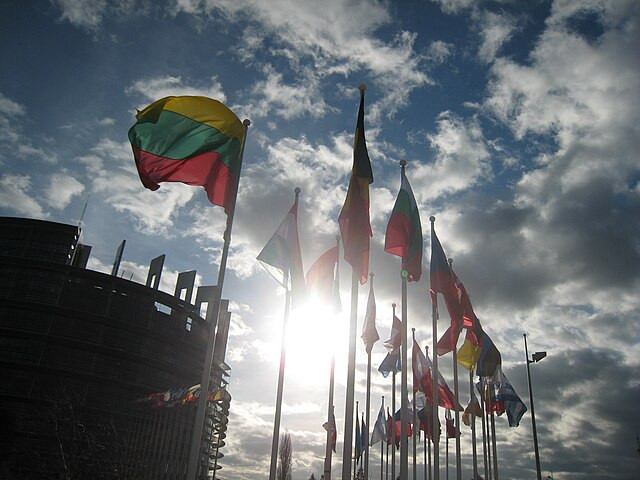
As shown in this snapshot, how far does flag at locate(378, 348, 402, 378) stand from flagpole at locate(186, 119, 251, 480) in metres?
16.5

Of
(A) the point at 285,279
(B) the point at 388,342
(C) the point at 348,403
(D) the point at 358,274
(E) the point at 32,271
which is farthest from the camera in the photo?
(E) the point at 32,271

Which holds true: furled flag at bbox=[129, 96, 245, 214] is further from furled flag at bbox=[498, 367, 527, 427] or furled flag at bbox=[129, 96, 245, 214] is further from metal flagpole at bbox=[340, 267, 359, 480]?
furled flag at bbox=[498, 367, 527, 427]

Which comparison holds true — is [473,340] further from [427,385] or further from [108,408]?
[108,408]

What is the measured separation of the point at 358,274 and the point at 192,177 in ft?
18.8

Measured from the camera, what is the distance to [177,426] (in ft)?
269

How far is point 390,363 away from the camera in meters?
29.7

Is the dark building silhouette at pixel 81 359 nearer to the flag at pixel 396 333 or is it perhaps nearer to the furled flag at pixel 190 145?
the flag at pixel 396 333

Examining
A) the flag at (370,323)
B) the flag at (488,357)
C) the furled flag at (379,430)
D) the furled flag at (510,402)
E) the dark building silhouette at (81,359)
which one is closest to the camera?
the flag at (370,323)

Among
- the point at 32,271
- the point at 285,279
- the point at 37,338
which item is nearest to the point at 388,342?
the point at 285,279

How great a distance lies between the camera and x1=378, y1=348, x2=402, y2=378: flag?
2927cm

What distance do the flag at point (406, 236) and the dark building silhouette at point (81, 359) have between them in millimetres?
58013

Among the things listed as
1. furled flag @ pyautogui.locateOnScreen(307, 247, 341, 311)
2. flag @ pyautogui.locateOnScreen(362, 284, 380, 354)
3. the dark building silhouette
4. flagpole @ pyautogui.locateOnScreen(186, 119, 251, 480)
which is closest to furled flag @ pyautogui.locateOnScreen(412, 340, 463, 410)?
flag @ pyautogui.locateOnScreen(362, 284, 380, 354)

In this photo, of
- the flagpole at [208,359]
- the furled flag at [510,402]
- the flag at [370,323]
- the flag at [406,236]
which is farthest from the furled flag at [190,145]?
the furled flag at [510,402]

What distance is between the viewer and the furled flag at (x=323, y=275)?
66.0 ft
